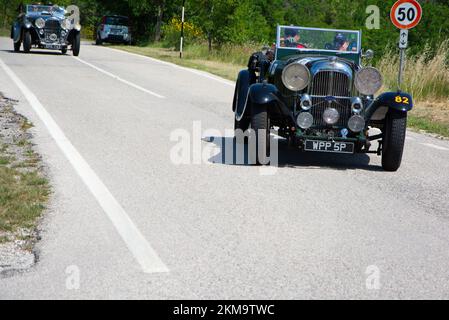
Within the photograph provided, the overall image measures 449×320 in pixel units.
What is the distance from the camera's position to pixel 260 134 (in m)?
8.66

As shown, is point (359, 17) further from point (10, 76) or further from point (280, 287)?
point (280, 287)

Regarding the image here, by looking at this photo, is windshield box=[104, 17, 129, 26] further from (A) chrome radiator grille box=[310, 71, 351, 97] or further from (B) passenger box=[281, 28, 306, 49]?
(A) chrome radiator grille box=[310, 71, 351, 97]

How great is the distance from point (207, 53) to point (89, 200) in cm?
2340

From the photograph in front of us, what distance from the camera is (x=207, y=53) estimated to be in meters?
29.5

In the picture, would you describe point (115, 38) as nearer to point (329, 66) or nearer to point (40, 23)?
point (40, 23)

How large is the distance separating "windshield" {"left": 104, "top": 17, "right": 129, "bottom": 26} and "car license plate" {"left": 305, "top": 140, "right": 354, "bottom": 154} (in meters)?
34.3

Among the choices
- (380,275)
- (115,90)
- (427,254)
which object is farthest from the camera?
(115,90)

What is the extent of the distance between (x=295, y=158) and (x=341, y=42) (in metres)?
2.05

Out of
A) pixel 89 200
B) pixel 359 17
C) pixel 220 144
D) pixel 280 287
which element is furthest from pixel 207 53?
pixel 359 17

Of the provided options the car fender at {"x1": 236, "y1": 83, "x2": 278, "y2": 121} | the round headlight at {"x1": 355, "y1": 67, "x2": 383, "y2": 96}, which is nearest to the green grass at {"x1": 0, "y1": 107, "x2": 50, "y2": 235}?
the car fender at {"x1": 236, "y1": 83, "x2": 278, "y2": 121}

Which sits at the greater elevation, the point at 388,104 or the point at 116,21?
the point at 116,21

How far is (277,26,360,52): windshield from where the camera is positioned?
10.4m

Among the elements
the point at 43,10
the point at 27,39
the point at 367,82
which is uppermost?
the point at 43,10

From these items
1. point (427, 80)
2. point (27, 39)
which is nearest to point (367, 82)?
point (427, 80)
